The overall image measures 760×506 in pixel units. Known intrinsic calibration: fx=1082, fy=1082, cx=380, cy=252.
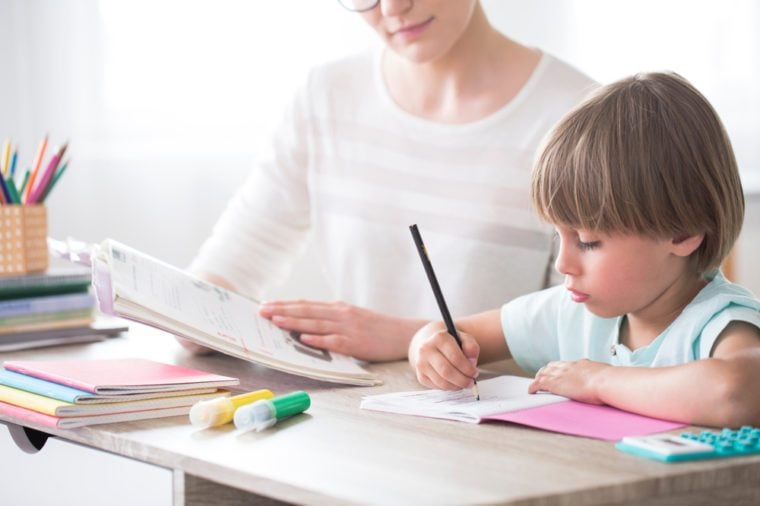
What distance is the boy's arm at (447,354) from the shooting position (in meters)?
1.14

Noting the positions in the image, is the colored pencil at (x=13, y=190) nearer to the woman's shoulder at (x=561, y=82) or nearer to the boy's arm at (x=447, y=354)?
the boy's arm at (x=447, y=354)

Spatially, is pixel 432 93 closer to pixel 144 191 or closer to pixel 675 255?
pixel 675 255

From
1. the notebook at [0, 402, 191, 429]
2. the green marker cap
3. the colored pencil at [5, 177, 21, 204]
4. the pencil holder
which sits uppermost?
the colored pencil at [5, 177, 21, 204]

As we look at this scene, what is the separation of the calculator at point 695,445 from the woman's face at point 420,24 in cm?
83

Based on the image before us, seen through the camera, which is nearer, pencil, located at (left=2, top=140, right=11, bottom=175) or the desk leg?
the desk leg

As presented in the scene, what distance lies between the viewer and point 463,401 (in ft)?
3.56

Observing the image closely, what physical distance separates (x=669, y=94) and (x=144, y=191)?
5.26 ft

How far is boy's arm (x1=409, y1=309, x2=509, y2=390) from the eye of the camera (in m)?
1.14

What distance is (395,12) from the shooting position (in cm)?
152

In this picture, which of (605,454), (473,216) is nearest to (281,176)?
(473,216)

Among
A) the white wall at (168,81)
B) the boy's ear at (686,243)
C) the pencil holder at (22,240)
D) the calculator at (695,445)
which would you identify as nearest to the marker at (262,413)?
the calculator at (695,445)

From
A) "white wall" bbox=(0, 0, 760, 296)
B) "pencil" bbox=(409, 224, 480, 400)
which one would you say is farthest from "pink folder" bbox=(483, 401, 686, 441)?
"white wall" bbox=(0, 0, 760, 296)

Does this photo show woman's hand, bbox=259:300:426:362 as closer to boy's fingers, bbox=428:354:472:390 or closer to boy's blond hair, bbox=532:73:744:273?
boy's fingers, bbox=428:354:472:390

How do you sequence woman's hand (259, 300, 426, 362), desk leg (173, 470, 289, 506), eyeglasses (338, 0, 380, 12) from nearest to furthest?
desk leg (173, 470, 289, 506) → woman's hand (259, 300, 426, 362) → eyeglasses (338, 0, 380, 12)
